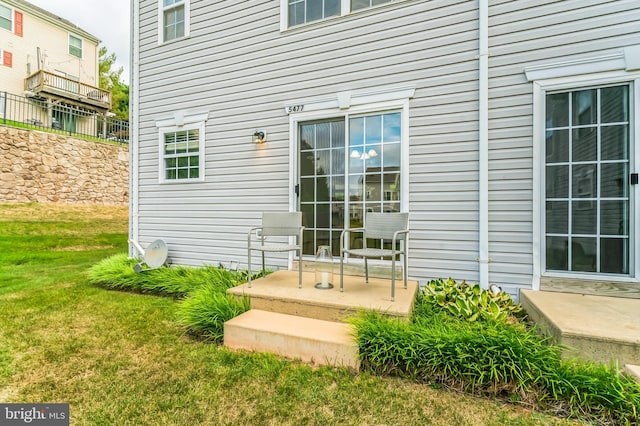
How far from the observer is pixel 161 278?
4.68 metres

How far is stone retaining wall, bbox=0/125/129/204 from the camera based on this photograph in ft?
29.1

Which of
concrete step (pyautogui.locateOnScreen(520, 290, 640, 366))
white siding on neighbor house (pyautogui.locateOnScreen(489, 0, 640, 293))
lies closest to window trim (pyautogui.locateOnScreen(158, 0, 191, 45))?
white siding on neighbor house (pyautogui.locateOnScreen(489, 0, 640, 293))

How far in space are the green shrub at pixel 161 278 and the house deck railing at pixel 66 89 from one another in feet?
40.1

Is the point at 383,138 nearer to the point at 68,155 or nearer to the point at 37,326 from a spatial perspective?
the point at 37,326

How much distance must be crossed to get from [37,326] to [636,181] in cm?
604

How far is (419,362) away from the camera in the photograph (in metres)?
2.24

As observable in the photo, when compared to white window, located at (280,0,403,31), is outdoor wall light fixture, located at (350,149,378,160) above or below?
below

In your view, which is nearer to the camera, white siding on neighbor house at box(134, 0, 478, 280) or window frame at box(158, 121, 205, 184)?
white siding on neighbor house at box(134, 0, 478, 280)

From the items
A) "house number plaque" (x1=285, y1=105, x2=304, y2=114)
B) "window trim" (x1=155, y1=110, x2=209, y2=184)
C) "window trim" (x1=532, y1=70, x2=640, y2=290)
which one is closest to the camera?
"window trim" (x1=532, y1=70, x2=640, y2=290)

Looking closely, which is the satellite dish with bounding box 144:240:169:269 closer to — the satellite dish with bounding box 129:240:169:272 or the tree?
the satellite dish with bounding box 129:240:169:272

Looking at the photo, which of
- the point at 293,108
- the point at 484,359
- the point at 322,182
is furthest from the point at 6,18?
the point at 484,359

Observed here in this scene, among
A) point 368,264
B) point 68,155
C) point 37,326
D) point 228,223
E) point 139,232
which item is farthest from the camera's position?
point 68,155

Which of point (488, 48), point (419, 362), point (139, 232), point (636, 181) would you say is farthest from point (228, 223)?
point (636, 181)

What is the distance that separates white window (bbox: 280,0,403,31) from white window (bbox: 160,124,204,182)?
2139 mm
